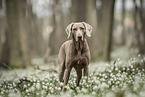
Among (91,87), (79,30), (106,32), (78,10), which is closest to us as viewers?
(79,30)

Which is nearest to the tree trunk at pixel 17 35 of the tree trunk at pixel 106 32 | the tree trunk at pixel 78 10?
the tree trunk at pixel 78 10

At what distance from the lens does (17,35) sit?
12922mm

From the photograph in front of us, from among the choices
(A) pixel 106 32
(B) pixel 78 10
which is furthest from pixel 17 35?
(A) pixel 106 32

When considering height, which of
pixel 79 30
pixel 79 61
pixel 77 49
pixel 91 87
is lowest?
pixel 91 87

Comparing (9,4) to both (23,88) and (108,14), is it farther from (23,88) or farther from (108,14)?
(23,88)

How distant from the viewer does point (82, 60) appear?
4852mm

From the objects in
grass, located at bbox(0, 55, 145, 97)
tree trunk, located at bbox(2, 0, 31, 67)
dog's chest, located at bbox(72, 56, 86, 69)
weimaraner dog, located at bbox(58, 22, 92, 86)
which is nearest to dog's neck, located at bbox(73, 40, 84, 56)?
weimaraner dog, located at bbox(58, 22, 92, 86)

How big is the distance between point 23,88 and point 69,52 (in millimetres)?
2176

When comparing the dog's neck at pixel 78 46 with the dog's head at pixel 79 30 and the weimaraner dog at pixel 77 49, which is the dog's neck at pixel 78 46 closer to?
the weimaraner dog at pixel 77 49

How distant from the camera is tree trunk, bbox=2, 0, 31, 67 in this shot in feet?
42.1

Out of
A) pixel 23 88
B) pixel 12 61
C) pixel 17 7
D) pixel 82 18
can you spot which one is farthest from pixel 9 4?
pixel 23 88

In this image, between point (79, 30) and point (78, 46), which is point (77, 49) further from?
point (79, 30)

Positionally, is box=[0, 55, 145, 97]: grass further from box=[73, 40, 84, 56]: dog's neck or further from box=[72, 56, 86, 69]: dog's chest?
box=[73, 40, 84, 56]: dog's neck

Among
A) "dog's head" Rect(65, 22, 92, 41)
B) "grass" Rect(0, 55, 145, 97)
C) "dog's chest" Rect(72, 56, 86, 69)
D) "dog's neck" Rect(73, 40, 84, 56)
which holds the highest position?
"dog's head" Rect(65, 22, 92, 41)
